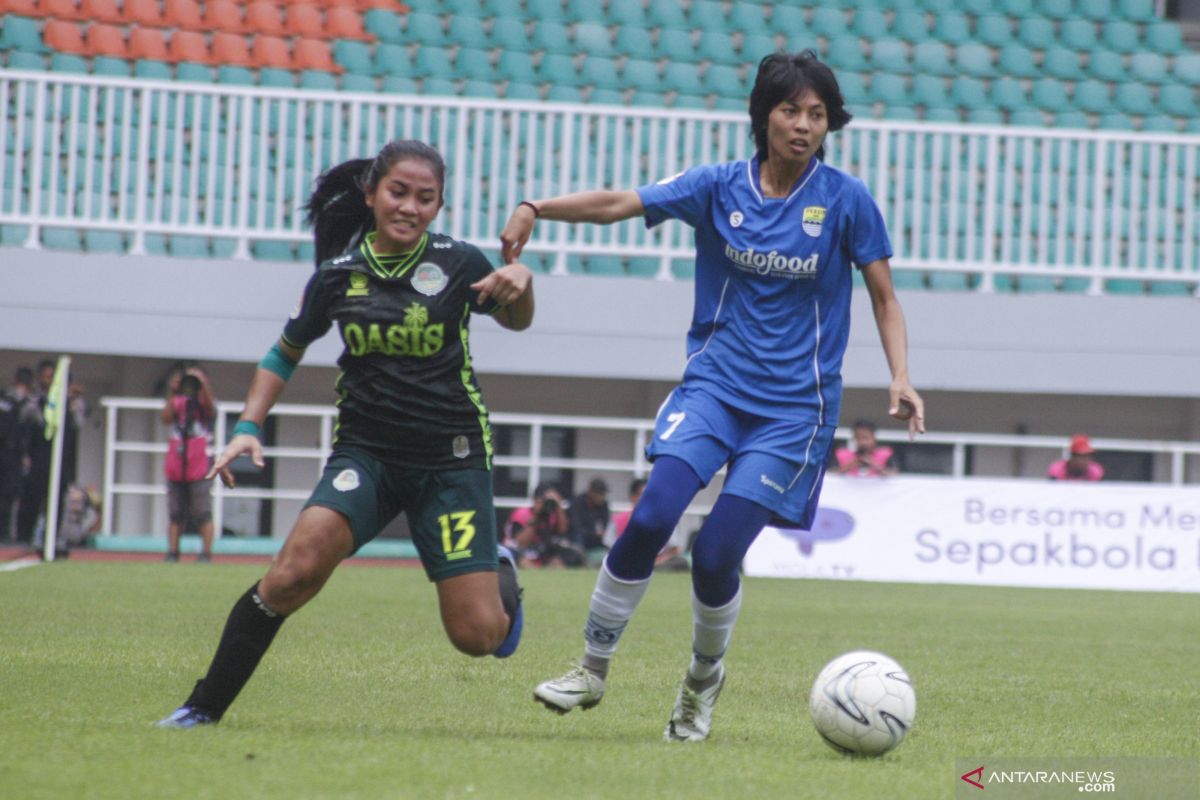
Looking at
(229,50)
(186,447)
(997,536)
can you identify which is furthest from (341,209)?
(229,50)

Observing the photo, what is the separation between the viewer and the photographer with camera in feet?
54.0

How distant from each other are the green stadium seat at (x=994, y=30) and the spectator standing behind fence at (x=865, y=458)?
21.5ft

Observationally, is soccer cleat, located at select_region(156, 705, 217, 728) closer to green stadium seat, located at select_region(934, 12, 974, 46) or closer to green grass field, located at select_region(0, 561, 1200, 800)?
green grass field, located at select_region(0, 561, 1200, 800)

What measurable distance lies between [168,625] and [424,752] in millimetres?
4691

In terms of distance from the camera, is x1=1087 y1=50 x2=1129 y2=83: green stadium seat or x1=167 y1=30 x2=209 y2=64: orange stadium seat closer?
x1=167 y1=30 x2=209 y2=64: orange stadium seat

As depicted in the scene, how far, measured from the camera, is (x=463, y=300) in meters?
5.35

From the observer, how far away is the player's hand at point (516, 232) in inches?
202

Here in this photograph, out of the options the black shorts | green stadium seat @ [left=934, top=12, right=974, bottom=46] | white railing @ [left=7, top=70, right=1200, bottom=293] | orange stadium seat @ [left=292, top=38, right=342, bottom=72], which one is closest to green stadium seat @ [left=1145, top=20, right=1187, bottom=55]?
green stadium seat @ [left=934, top=12, right=974, bottom=46]

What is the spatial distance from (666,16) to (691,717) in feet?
52.3

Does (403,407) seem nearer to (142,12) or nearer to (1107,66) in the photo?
(142,12)

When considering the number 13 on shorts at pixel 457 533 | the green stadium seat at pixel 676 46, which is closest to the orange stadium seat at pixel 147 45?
the green stadium seat at pixel 676 46

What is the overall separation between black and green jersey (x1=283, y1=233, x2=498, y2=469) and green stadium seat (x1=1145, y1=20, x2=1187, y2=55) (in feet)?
56.8

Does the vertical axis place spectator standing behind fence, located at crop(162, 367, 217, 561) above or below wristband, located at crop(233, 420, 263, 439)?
below

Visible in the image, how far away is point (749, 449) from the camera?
540 cm
